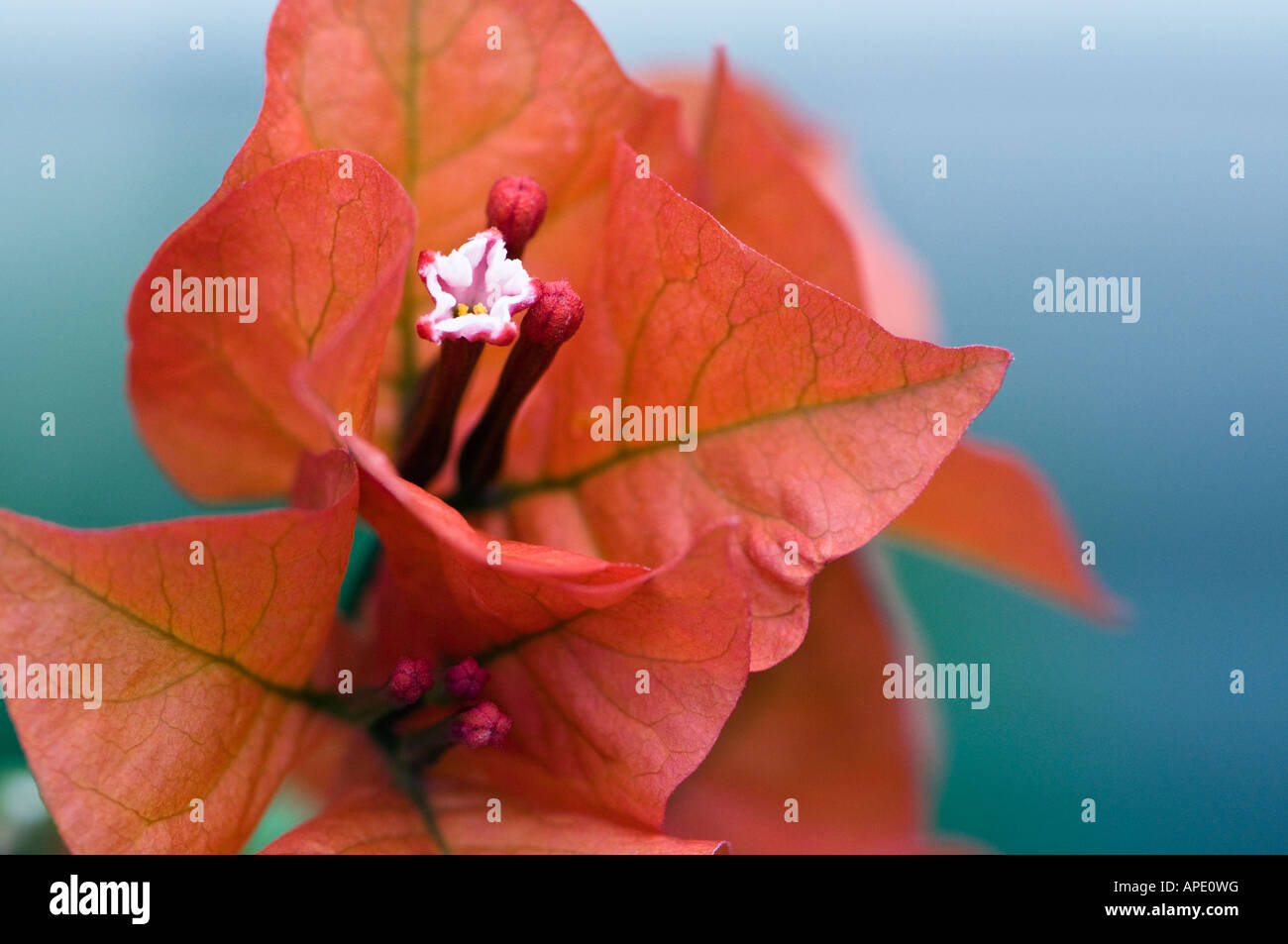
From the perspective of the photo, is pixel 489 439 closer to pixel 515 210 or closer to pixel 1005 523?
pixel 515 210

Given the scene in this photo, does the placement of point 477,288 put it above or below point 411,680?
above

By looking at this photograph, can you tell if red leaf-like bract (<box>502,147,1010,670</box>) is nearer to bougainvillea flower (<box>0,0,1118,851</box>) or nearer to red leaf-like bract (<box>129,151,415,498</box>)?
bougainvillea flower (<box>0,0,1118,851</box>)

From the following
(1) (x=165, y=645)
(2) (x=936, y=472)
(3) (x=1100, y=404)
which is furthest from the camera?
(3) (x=1100, y=404)

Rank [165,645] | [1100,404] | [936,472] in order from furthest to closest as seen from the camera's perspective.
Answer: [1100,404], [936,472], [165,645]

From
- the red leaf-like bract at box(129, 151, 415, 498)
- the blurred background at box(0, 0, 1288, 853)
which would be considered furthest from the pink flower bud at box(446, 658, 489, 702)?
the blurred background at box(0, 0, 1288, 853)

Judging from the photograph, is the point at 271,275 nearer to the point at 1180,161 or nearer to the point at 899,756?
the point at 899,756

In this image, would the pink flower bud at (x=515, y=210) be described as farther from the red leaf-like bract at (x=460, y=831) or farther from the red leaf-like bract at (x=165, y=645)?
the red leaf-like bract at (x=460, y=831)

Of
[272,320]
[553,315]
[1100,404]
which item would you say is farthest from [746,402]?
[1100,404]

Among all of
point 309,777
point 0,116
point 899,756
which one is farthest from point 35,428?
point 899,756

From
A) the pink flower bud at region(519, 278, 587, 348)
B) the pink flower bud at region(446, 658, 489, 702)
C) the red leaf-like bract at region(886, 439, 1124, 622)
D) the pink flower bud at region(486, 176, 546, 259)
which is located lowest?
the pink flower bud at region(446, 658, 489, 702)
